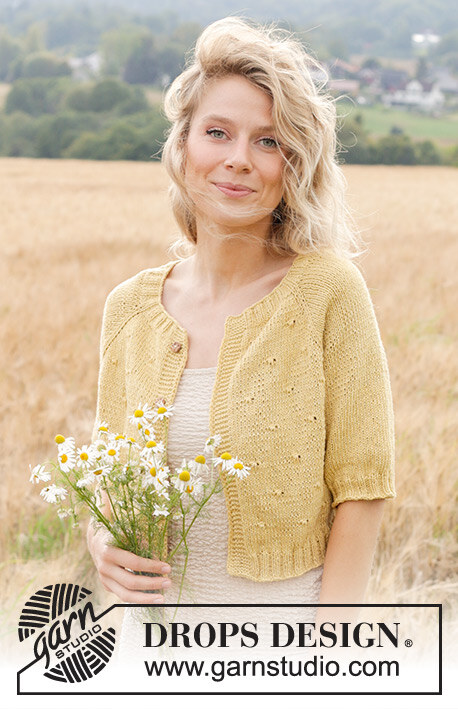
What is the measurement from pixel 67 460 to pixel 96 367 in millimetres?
3372

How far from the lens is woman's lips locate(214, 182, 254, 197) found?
4.99 feet

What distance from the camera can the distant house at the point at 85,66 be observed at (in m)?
43.8

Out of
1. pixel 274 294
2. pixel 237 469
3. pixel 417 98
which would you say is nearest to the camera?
pixel 237 469

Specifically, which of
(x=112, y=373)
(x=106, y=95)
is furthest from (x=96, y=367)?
(x=106, y=95)

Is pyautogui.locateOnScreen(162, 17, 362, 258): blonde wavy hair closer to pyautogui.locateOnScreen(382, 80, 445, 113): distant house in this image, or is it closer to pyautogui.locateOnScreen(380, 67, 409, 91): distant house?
pyautogui.locateOnScreen(382, 80, 445, 113): distant house

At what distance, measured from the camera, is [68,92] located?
1593 inches

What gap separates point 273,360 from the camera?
1.53m

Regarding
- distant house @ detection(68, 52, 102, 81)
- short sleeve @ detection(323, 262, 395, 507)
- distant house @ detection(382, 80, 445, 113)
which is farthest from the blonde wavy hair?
distant house @ detection(68, 52, 102, 81)

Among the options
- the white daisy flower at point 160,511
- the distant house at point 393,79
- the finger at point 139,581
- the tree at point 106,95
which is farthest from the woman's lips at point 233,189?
the tree at point 106,95

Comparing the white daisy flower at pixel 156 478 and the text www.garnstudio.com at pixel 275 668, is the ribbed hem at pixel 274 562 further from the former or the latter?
the white daisy flower at pixel 156 478

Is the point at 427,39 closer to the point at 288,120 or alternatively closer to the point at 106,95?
the point at 106,95

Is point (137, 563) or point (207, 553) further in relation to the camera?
point (207, 553)

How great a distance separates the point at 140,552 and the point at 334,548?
390mm

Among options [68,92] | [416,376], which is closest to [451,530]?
[416,376]
